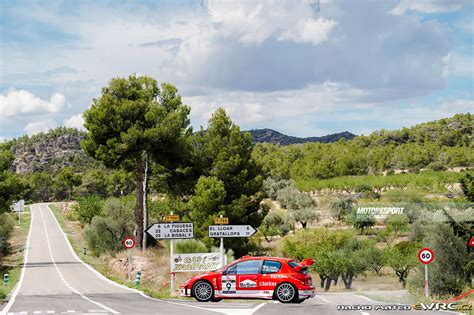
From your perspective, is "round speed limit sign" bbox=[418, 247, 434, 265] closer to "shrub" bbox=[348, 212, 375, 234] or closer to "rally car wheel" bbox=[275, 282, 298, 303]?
"rally car wheel" bbox=[275, 282, 298, 303]

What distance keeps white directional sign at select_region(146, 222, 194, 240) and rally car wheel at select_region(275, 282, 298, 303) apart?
7697 mm

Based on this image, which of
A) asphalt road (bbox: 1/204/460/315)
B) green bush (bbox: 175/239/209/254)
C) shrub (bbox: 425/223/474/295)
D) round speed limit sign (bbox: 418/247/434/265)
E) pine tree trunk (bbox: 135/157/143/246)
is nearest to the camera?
asphalt road (bbox: 1/204/460/315)

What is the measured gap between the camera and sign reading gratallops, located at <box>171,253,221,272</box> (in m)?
24.4

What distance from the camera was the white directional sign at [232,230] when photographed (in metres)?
23.0

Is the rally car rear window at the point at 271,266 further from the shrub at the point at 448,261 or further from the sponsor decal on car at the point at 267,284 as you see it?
the shrub at the point at 448,261

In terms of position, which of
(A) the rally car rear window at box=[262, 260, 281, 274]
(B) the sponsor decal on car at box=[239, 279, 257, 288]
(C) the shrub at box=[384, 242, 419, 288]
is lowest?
(C) the shrub at box=[384, 242, 419, 288]

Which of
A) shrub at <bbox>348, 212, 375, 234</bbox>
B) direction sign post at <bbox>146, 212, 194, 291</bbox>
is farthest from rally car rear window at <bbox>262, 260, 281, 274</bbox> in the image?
shrub at <bbox>348, 212, 375, 234</bbox>

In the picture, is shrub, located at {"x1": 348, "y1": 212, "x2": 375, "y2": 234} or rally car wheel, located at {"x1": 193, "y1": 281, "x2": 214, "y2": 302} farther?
shrub, located at {"x1": 348, "y1": 212, "x2": 375, "y2": 234}

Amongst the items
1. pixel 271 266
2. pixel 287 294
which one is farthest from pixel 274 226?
pixel 287 294

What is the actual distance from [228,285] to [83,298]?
6373mm

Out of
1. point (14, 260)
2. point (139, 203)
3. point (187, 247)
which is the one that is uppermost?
point (139, 203)

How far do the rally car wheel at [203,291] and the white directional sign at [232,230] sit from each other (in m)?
5.22

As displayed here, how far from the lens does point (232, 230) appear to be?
914 inches

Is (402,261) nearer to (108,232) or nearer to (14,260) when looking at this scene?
(108,232)
